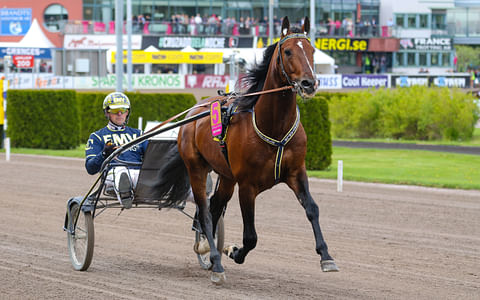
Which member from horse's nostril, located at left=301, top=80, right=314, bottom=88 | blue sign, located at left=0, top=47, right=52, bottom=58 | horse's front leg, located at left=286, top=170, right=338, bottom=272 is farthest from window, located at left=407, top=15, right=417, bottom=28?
horse's nostril, located at left=301, top=80, right=314, bottom=88

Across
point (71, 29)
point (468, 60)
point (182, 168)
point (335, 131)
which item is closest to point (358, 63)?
point (468, 60)

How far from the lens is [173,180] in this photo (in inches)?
279

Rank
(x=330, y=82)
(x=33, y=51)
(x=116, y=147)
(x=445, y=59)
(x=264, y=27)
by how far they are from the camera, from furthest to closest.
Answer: (x=445, y=59) → (x=264, y=27) → (x=330, y=82) → (x=33, y=51) → (x=116, y=147)

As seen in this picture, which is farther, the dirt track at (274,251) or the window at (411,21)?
the window at (411,21)

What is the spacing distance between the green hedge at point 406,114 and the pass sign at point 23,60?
56.7 feet

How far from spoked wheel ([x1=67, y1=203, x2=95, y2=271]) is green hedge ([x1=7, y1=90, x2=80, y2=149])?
13.7m

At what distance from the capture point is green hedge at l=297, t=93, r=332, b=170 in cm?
1582

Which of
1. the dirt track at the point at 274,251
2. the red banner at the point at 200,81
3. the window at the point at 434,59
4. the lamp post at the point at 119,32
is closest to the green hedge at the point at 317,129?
the dirt track at the point at 274,251

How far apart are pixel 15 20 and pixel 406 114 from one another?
3545 centimetres

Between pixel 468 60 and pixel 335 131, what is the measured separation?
39.1 meters

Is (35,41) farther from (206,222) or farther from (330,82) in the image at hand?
(206,222)

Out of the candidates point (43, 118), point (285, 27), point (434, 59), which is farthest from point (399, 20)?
point (285, 27)

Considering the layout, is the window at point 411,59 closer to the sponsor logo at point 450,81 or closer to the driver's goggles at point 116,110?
the sponsor logo at point 450,81

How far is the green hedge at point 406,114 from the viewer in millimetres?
21797
